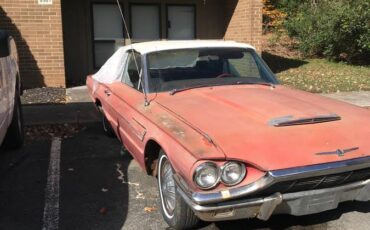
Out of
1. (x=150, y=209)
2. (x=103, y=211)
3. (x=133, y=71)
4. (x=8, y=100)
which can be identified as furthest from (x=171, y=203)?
(x=8, y=100)

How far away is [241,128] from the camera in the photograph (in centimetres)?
363

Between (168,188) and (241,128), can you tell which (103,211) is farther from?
(241,128)

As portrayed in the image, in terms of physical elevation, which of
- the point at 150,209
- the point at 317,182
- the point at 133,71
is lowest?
the point at 150,209

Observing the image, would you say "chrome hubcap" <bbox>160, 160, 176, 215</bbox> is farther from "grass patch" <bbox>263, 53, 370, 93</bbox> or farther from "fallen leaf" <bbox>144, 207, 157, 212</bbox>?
"grass patch" <bbox>263, 53, 370, 93</bbox>

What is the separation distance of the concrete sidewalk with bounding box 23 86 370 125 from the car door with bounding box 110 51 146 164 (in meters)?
2.37

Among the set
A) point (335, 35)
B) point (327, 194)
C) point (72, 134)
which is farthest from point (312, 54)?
point (327, 194)

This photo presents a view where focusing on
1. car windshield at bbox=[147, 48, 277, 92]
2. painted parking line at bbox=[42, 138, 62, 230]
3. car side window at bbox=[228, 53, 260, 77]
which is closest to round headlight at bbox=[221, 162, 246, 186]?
painted parking line at bbox=[42, 138, 62, 230]

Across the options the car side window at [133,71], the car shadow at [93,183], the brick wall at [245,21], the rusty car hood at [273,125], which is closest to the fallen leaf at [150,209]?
the car shadow at [93,183]

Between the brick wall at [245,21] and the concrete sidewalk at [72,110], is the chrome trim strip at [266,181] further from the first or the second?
the brick wall at [245,21]

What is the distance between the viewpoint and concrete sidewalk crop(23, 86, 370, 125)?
26.0 feet

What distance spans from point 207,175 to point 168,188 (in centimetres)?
81

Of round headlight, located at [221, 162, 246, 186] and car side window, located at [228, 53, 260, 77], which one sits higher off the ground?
car side window, located at [228, 53, 260, 77]

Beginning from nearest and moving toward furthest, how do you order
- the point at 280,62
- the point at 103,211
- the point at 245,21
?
1. the point at 103,211
2. the point at 245,21
3. the point at 280,62

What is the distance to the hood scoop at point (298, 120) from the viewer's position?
3.68 m
